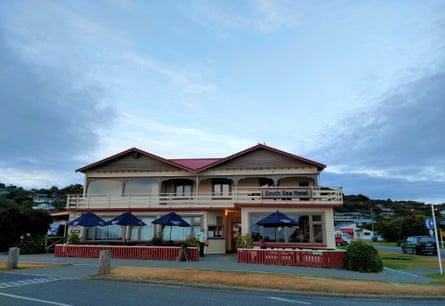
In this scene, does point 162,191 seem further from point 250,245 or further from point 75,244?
point 250,245

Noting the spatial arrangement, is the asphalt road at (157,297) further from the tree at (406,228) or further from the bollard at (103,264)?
the tree at (406,228)

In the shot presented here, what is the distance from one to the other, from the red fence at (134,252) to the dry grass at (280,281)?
4.51 m

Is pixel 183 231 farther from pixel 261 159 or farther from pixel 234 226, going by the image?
pixel 261 159

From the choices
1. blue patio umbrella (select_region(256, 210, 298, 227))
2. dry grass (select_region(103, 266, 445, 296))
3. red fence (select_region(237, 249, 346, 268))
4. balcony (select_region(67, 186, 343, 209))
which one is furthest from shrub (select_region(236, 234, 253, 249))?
dry grass (select_region(103, 266, 445, 296))

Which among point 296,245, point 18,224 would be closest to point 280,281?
point 296,245

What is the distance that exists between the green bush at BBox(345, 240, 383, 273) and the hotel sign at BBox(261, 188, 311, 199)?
581 cm

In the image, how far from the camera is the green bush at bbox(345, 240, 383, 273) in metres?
14.6

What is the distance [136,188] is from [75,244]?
6923 mm

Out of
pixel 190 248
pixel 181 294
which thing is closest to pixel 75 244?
pixel 190 248

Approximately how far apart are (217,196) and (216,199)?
36.6 inches

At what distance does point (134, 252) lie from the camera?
18.1 m

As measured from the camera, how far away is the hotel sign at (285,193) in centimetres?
2084

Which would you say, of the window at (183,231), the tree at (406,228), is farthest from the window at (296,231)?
the tree at (406,228)

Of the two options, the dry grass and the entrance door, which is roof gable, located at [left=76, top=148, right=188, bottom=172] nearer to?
the entrance door
